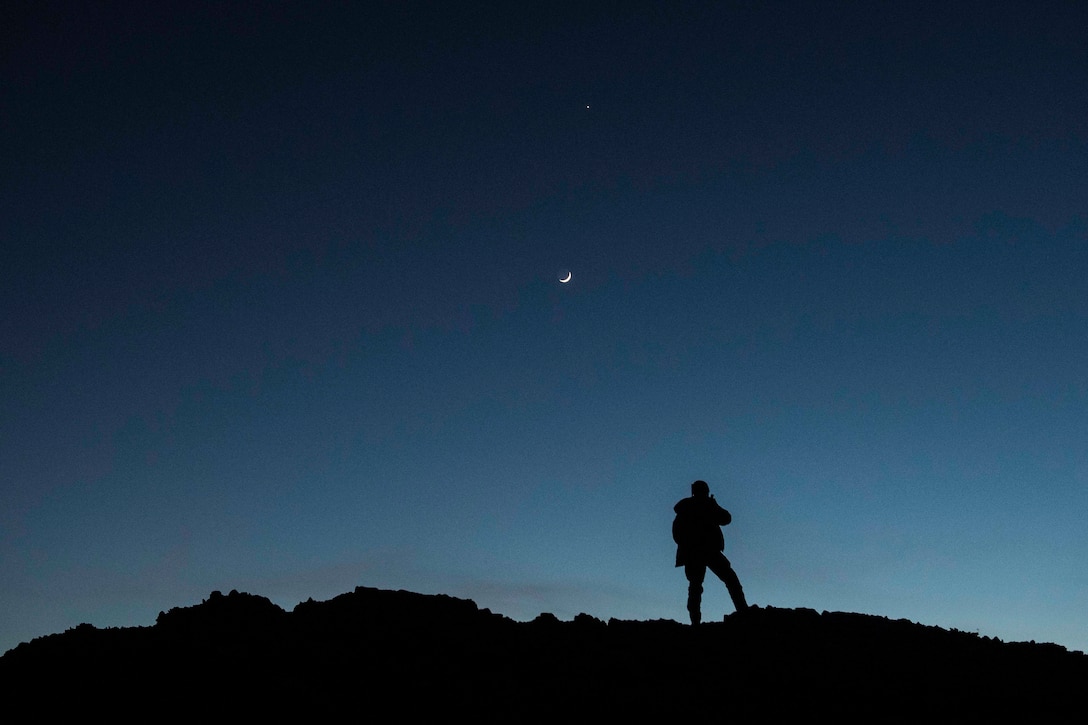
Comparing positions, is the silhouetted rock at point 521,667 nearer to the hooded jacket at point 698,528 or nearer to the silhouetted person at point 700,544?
the silhouetted person at point 700,544

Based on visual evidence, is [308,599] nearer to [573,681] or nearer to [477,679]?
[477,679]

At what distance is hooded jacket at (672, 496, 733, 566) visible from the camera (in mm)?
16281

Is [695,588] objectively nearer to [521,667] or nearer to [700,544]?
[700,544]

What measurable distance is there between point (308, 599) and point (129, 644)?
12.4ft

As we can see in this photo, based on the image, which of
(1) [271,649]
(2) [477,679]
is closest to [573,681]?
(2) [477,679]

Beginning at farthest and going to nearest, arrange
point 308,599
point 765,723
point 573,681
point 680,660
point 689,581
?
point 308,599 < point 689,581 < point 680,660 < point 573,681 < point 765,723

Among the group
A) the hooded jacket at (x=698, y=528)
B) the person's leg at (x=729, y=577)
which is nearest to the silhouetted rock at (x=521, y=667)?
the person's leg at (x=729, y=577)

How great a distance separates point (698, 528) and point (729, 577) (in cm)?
113

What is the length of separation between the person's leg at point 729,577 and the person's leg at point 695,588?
0.23 metres

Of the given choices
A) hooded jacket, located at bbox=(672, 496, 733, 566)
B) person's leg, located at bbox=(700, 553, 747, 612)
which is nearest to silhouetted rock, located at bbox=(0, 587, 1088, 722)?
person's leg, located at bbox=(700, 553, 747, 612)

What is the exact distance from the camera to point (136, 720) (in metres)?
11.9

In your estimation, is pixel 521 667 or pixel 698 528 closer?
pixel 521 667

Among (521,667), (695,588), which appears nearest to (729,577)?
(695,588)

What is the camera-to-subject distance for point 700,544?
1630 cm
